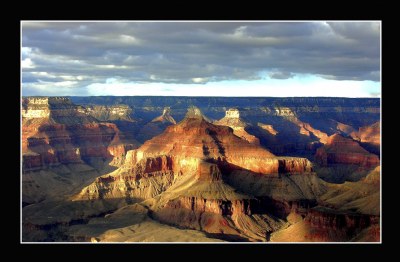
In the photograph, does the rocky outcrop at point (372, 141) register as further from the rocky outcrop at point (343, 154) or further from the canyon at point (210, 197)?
the canyon at point (210, 197)

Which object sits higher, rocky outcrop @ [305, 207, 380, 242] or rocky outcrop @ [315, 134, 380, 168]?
rocky outcrop @ [315, 134, 380, 168]

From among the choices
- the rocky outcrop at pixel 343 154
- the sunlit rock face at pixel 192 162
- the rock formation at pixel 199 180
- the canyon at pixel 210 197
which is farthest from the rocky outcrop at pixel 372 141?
the sunlit rock face at pixel 192 162

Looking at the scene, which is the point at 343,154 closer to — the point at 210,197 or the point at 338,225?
the point at 210,197

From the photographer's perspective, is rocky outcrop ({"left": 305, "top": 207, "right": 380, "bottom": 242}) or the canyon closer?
rocky outcrop ({"left": 305, "top": 207, "right": 380, "bottom": 242})

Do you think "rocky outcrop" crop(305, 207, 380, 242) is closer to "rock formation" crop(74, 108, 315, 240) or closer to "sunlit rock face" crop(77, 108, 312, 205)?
"rock formation" crop(74, 108, 315, 240)

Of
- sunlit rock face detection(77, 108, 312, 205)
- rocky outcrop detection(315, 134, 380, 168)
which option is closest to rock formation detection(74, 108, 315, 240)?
sunlit rock face detection(77, 108, 312, 205)

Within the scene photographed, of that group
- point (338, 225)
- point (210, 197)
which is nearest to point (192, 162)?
point (210, 197)

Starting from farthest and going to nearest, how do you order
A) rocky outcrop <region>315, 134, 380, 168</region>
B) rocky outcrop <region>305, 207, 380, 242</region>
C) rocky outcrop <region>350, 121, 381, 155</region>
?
rocky outcrop <region>350, 121, 381, 155</region> → rocky outcrop <region>315, 134, 380, 168</region> → rocky outcrop <region>305, 207, 380, 242</region>

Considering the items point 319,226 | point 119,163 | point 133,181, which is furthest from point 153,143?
point 319,226
